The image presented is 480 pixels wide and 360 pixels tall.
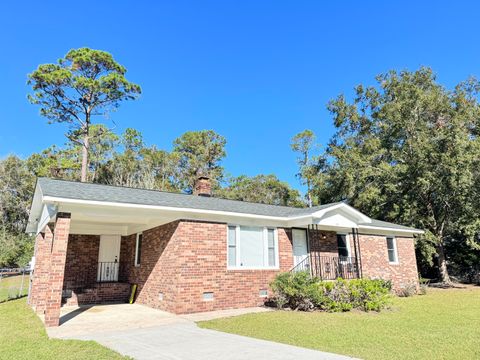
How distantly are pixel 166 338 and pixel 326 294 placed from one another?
5656 mm

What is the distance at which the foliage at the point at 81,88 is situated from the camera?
24.9m

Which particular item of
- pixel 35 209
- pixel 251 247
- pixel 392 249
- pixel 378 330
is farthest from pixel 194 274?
pixel 392 249

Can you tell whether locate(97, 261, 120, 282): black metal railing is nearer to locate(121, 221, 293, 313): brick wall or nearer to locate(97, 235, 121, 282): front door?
locate(97, 235, 121, 282): front door

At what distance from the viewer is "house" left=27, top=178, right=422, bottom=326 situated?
927 centimetres

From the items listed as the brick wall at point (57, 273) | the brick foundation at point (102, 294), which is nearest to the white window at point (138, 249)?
the brick foundation at point (102, 294)

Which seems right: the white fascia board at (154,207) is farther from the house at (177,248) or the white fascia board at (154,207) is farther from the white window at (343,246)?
the white window at (343,246)

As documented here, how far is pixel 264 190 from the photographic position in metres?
39.8

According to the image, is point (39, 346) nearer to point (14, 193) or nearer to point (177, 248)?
point (177, 248)

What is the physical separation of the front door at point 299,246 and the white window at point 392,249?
592 cm

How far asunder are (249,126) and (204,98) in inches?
350

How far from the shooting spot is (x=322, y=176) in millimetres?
26969

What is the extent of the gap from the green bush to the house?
1.25 meters

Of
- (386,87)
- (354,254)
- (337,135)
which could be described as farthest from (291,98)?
(354,254)

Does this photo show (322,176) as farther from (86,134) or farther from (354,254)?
(86,134)
